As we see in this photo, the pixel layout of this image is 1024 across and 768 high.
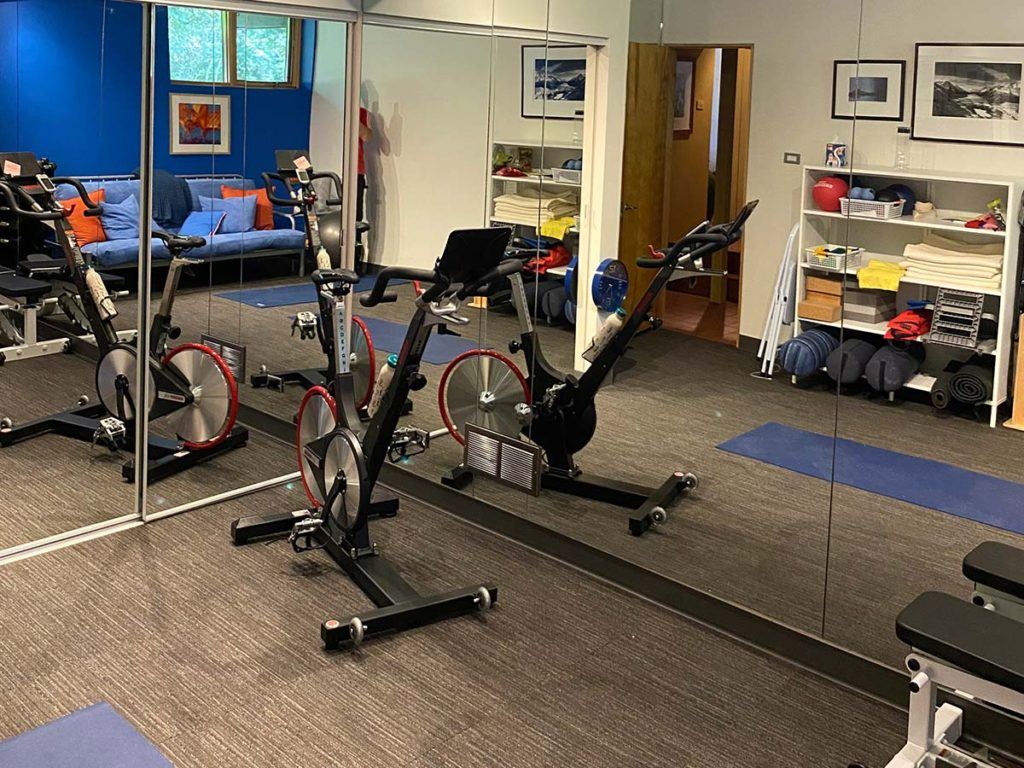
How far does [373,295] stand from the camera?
3.67m

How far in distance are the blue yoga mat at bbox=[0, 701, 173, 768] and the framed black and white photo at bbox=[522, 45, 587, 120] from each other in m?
2.50

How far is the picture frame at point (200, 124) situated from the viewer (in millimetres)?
4141

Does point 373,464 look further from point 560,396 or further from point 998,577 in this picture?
point 998,577

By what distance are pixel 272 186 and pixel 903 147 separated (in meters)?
2.68

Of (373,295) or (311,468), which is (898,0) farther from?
(311,468)

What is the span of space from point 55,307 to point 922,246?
3.04 metres

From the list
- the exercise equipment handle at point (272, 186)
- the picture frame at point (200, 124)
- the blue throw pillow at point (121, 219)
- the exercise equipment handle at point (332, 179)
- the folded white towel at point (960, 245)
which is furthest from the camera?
the exercise equipment handle at point (332, 179)

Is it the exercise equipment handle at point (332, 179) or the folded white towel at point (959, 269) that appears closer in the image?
the folded white towel at point (959, 269)

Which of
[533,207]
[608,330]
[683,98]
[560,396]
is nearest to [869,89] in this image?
[683,98]

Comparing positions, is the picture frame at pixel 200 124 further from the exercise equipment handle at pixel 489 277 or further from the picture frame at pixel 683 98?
the picture frame at pixel 683 98

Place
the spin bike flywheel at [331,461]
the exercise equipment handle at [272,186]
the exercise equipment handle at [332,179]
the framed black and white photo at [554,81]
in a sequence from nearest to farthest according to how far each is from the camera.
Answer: the spin bike flywheel at [331,461]
the framed black and white photo at [554,81]
the exercise equipment handle at [272,186]
the exercise equipment handle at [332,179]

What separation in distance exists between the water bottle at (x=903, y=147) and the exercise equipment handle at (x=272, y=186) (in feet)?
8.63

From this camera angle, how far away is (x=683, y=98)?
3352mm

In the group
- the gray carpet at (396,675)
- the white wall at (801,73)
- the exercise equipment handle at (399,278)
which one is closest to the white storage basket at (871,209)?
the white wall at (801,73)
